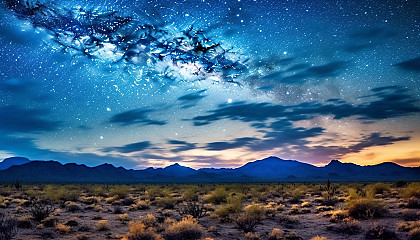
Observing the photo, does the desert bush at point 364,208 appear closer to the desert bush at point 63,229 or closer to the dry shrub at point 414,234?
the dry shrub at point 414,234

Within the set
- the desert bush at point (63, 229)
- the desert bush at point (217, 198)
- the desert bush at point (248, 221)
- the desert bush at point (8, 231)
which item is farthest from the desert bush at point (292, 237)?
the desert bush at point (217, 198)

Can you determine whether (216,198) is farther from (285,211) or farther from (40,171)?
(40,171)

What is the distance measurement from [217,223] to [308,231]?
16.8 feet

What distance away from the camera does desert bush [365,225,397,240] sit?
13.1m

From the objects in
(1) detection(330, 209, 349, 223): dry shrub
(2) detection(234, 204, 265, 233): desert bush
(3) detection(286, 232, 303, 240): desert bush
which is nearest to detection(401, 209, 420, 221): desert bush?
(1) detection(330, 209, 349, 223): dry shrub

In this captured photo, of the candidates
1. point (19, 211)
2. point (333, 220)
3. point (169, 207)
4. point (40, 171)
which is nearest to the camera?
point (333, 220)

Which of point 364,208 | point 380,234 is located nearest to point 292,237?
point 380,234

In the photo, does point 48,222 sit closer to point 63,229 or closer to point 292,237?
point 63,229

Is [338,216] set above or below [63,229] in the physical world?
above

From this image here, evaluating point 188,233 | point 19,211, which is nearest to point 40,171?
point 19,211

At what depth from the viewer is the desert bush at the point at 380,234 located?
13.1 metres

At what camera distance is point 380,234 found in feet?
43.2

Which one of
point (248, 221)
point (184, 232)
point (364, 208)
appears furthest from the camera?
point (364, 208)

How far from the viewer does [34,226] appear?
51.2ft
